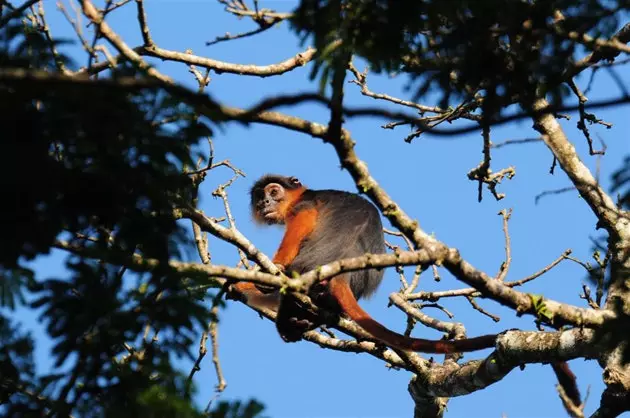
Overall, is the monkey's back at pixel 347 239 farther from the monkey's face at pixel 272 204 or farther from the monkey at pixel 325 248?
the monkey's face at pixel 272 204

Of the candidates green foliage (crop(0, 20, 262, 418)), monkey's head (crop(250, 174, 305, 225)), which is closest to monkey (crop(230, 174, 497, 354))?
monkey's head (crop(250, 174, 305, 225))

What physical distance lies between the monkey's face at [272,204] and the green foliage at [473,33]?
12.5ft

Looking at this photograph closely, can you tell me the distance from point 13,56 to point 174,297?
4.35 ft

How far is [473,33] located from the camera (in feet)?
12.6

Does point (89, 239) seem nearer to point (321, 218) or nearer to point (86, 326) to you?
point (86, 326)

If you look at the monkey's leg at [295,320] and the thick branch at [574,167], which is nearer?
the thick branch at [574,167]

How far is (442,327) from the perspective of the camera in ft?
19.4

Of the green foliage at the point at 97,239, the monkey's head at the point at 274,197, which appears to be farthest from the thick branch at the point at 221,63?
the monkey's head at the point at 274,197

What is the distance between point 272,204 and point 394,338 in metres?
2.93

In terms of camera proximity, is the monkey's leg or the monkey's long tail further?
the monkey's leg

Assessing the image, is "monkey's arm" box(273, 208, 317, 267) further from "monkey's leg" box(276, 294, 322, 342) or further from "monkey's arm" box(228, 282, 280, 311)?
"monkey's leg" box(276, 294, 322, 342)

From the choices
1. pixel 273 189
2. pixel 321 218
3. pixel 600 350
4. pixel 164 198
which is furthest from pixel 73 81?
pixel 273 189

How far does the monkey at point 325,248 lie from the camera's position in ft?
17.5

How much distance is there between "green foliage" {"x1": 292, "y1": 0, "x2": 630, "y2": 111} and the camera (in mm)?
3807
